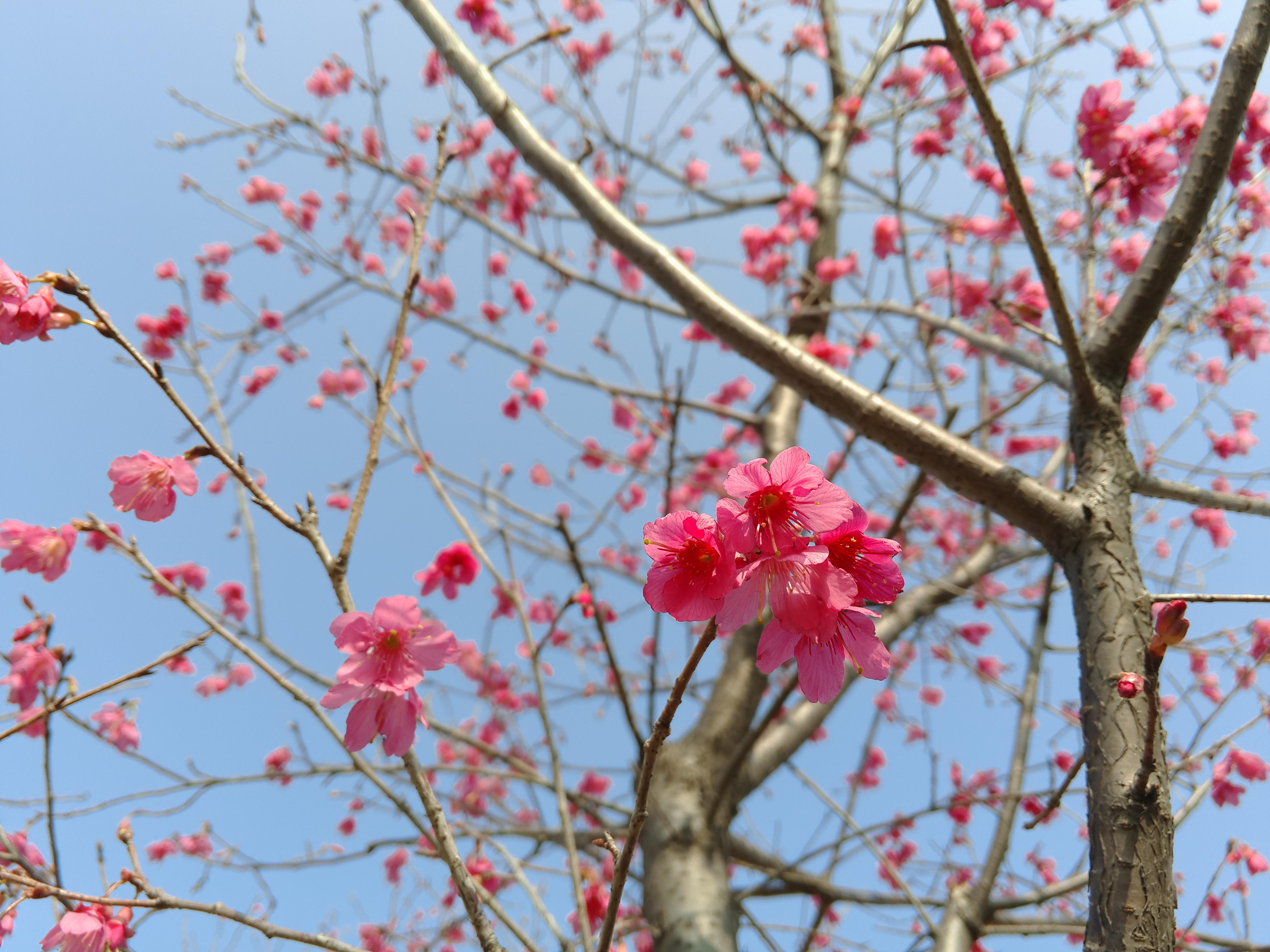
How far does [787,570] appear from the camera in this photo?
2.71 feet

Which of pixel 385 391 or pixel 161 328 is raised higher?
pixel 161 328

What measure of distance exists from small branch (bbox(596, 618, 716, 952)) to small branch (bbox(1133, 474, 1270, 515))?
1.24m

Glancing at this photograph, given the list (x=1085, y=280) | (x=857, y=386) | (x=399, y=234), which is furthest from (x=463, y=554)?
(x=399, y=234)

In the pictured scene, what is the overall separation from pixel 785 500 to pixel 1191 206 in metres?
1.34

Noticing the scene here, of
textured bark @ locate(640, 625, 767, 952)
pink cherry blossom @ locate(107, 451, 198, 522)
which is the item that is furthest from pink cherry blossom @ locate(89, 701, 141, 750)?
textured bark @ locate(640, 625, 767, 952)

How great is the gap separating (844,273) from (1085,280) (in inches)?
82.2

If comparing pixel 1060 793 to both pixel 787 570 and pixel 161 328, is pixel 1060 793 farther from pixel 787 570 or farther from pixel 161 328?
pixel 161 328

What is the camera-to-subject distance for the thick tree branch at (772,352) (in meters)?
1.38

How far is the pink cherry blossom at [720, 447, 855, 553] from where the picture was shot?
0.81 meters

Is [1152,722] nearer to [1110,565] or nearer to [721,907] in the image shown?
[1110,565]

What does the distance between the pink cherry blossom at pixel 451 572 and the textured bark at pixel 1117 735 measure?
5.55 ft

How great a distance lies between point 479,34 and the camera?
3.52 meters

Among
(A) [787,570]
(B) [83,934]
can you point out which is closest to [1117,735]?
(A) [787,570]

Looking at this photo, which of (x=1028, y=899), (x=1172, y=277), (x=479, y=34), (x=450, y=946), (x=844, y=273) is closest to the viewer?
(x=1172, y=277)
